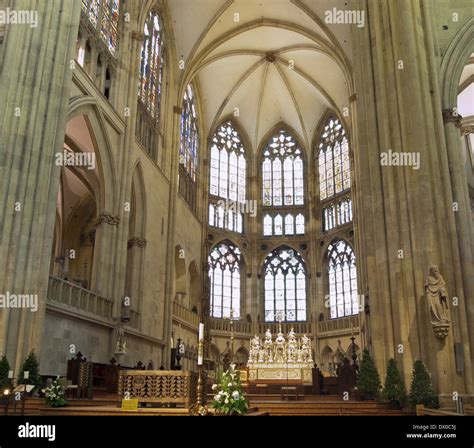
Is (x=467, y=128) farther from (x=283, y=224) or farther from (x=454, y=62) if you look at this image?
(x=283, y=224)

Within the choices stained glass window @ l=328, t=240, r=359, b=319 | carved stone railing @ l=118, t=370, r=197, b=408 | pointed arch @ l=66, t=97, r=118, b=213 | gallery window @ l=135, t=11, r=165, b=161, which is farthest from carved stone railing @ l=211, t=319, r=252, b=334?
carved stone railing @ l=118, t=370, r=197, b=408

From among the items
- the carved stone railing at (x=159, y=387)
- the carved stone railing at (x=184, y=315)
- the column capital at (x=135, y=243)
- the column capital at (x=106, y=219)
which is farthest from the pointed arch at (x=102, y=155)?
the carved stone railing at (x=159, y=387)

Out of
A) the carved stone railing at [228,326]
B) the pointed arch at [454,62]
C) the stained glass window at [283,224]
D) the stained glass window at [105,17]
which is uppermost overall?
the stained glass window at [105,17]

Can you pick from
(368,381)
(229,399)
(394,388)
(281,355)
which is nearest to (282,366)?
(281,355)

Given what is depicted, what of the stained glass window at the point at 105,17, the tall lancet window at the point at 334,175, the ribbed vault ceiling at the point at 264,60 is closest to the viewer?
the stained glass window at the point at 105,17

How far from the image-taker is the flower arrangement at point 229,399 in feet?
21.2

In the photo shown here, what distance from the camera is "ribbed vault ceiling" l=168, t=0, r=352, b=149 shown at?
1133 inches

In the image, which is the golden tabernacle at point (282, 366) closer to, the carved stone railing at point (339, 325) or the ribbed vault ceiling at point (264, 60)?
the carved stone railing at point (339, 325)

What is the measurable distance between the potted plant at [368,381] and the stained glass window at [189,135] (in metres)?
20.5

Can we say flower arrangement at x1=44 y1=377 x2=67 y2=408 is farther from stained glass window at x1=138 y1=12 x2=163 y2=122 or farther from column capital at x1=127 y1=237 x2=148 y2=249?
stained glass window at x1=138 y1=12 x2=163 y2=122

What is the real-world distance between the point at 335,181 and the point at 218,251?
9783 mm

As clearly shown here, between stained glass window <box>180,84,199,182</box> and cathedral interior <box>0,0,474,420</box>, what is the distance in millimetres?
225
